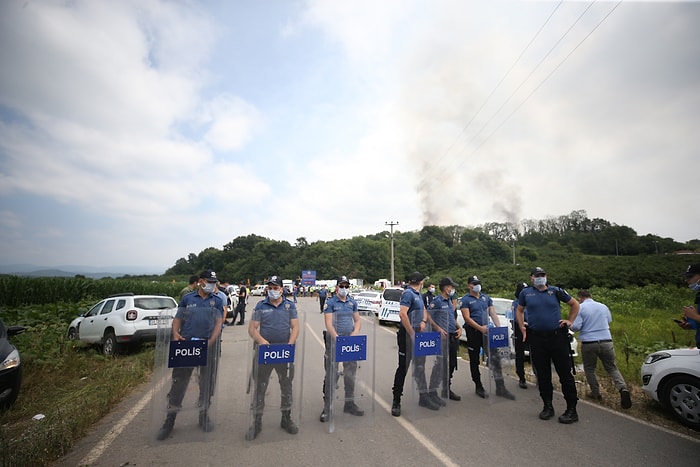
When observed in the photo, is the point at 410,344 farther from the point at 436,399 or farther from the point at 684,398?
the point at 684,398

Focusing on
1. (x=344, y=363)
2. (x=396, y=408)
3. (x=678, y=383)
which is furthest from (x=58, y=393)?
(x=678, y=383)

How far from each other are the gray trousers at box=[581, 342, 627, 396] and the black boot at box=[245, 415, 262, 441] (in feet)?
17.8

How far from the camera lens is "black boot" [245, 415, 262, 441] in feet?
14.8

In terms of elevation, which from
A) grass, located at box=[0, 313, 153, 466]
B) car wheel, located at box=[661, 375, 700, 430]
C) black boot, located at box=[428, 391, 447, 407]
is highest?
car wheel, located at box=[661, 375, 700, 430]

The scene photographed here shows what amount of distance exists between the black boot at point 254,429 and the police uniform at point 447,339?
269cm

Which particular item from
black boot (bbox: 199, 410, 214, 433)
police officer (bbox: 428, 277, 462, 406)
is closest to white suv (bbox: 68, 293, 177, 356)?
black boot (bbox: 199, 410, 214, 433)

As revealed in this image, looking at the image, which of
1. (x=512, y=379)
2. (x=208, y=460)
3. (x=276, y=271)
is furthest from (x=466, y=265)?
(x=208, y=460)

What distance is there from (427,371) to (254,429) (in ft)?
8.98

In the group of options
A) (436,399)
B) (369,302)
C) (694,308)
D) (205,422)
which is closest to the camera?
(205,422)

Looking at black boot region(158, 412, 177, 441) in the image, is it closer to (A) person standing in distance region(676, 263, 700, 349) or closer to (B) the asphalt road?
(B) the asphalt road

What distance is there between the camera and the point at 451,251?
90.1 m

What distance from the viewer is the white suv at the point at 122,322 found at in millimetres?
9453

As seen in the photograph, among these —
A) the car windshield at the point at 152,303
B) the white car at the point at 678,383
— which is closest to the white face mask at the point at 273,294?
the white car at the point at 678,383

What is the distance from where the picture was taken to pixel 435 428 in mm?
4844
